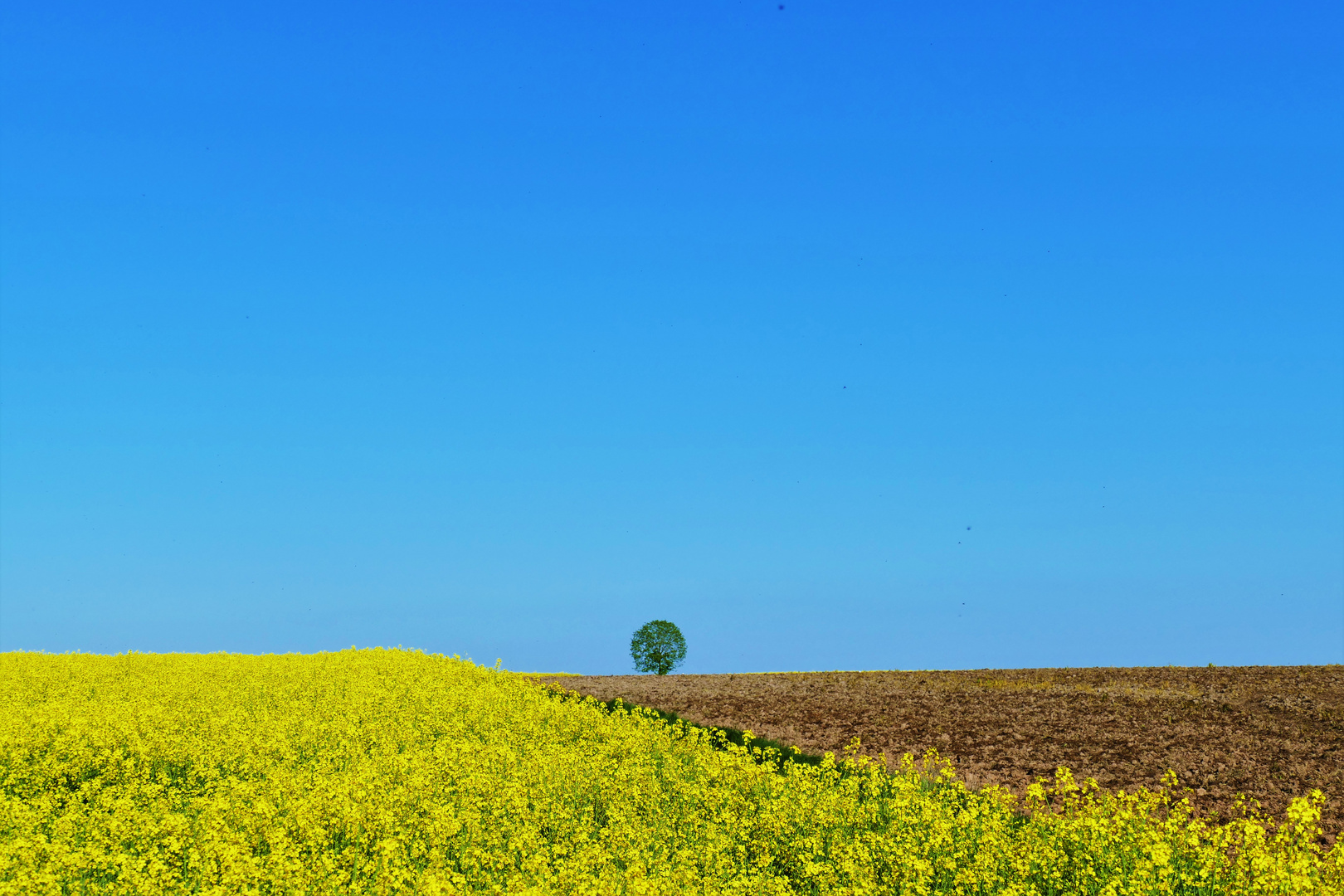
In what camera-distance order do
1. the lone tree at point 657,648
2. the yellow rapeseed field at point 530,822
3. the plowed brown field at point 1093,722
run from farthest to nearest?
the lone tree at point 657,648 → the plowed brown field at point 1093,722 → the yellow rapeseed field at point 530,822

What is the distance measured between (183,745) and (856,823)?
11322 millimetres

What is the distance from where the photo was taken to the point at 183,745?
16.2 meters

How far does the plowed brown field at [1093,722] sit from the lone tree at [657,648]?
19645mm

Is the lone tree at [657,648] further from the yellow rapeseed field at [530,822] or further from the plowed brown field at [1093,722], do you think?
the yellow rapeseed field at [530,822]

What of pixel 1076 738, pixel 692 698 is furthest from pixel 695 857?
pixel 692 698

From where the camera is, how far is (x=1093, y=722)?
22.5 metres

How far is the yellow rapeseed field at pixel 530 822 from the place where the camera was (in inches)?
385

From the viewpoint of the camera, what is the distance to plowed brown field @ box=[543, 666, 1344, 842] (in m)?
18.2

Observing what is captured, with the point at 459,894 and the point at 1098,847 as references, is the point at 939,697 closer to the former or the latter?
the point at 1098,847

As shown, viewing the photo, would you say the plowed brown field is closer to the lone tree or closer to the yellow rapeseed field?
the yellow rapeseed field

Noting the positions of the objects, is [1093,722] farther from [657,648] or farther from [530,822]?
[657,648]

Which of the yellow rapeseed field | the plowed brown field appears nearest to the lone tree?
the plowed brown field

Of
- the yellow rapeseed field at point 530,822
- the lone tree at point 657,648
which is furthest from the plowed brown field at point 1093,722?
the lone tree at point 657,648

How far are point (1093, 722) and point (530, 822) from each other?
16.0m
